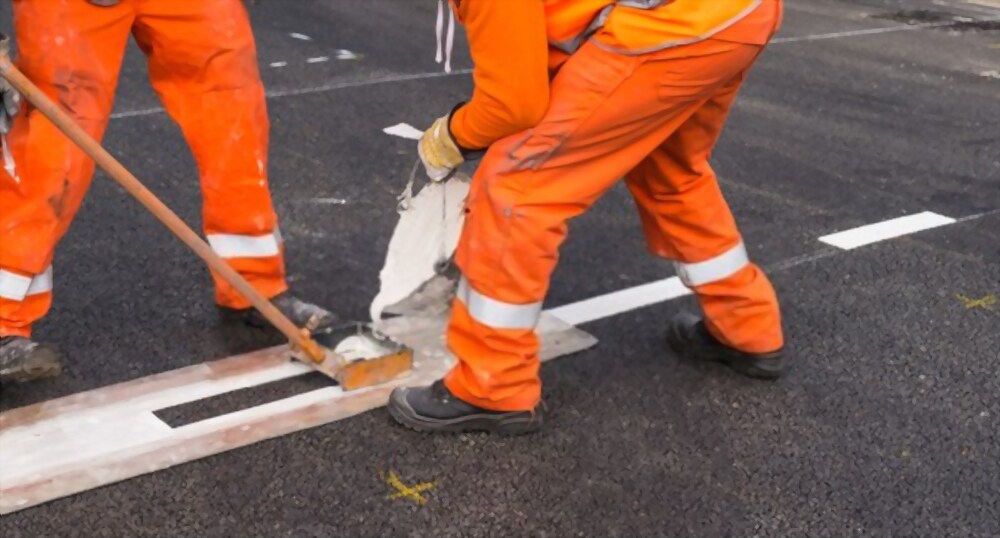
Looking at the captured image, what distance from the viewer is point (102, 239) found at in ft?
14.6

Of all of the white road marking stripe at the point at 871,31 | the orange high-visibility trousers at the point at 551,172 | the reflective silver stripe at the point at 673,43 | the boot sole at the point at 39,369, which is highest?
the reflective silver stripe at the point at 673,43

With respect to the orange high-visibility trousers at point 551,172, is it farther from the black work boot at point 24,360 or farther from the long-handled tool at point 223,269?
the black work boot at point 24,360

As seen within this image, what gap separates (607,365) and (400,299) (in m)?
0.65

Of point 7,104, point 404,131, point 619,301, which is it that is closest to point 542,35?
point 7,104

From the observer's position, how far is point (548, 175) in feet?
9.92

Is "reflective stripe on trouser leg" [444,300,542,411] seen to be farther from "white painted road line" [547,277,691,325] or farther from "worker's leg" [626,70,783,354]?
"white painted road line" [547,277,691,325]

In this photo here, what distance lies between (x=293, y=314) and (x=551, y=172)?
1.06 meters

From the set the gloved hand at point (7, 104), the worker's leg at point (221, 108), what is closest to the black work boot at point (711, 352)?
the worker's leg at point (221, 108)

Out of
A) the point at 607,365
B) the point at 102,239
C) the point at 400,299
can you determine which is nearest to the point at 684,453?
the point at 607,365

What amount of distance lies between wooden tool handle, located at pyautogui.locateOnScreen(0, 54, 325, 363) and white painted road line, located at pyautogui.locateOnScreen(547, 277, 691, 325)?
89cm

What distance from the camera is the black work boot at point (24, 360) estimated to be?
3.31 meters

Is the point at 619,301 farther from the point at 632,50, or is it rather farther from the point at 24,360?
the point at 24,360

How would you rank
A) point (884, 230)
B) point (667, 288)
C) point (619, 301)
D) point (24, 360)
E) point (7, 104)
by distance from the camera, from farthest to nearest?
point (884, 230), point (667, 288), point (619, 301), point (24, 360), point (7, 104)

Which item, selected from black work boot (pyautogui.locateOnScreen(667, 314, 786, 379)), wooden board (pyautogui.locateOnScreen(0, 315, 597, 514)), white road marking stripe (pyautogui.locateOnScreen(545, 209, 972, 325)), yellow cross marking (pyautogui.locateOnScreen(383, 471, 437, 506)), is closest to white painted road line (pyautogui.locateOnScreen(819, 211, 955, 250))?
white road marking stripe (pyautogui.locateOnScreen(545, 209, 972, 325))
